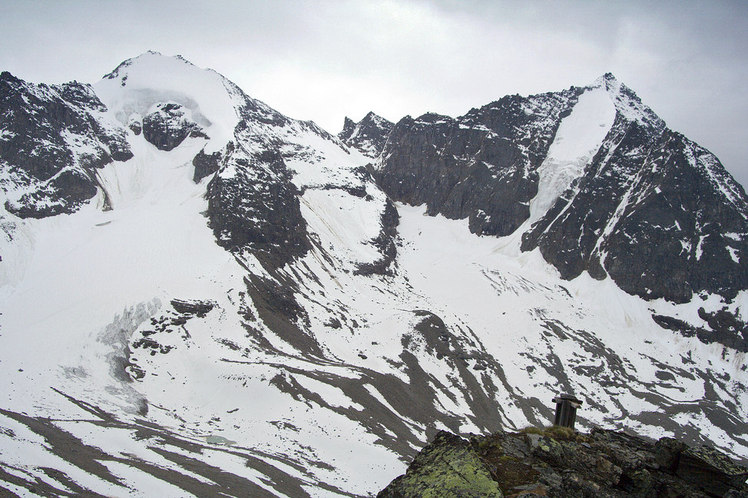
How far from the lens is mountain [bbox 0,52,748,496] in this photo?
59.6m

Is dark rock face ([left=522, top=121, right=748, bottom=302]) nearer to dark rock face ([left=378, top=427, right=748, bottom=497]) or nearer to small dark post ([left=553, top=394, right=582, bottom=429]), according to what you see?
small dark post ([left=553, top=394, right=582, bottom=429])

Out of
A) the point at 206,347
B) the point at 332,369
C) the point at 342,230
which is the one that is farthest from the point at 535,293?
the point at 206,347

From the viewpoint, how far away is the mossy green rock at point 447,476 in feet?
39.8

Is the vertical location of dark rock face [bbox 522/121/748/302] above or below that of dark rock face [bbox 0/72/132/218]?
above

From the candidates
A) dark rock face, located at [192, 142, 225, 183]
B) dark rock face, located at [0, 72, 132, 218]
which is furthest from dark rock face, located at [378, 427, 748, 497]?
dark rock face, located at [192, 142, 225, 183]

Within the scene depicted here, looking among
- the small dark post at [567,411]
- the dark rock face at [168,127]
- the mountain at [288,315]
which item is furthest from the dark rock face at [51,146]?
the small dark post at [567,411]

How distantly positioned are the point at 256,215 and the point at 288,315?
37422mm

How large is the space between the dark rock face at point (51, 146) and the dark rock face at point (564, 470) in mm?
137101

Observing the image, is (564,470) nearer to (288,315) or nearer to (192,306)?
(192,306)

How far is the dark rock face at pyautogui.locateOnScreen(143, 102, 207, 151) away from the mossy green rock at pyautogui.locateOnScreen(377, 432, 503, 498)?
188074mm

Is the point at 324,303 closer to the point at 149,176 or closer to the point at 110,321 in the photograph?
the point at 110,321

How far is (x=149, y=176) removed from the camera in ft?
550

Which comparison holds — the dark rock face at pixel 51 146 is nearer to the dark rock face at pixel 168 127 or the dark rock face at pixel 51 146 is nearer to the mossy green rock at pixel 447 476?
the dark rock face at pixel 168 127

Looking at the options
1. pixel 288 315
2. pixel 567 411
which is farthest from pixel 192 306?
pixel 567 411
